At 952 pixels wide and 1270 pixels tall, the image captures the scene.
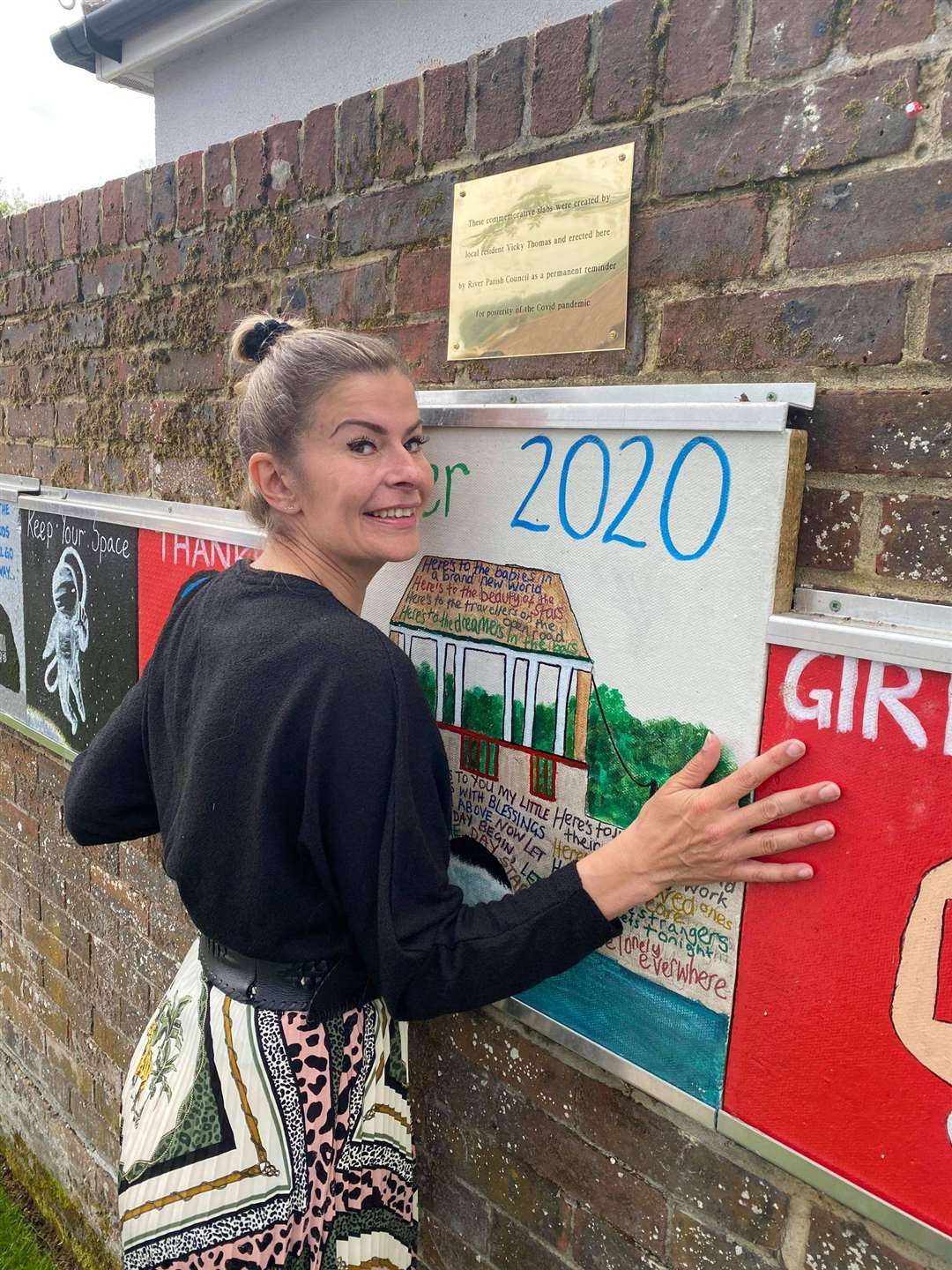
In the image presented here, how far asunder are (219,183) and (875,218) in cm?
154

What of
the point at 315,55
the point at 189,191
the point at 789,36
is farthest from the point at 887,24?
the point at 315,55

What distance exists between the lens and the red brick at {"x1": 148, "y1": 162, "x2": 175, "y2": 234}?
88.4 inches

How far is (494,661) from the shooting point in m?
1.53

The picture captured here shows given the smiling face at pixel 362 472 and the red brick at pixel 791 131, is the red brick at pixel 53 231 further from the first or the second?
the red brick at pixel 791 131

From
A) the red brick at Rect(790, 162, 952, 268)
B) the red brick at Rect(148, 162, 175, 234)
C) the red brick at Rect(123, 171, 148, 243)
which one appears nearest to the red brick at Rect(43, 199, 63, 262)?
the red brick at Rect(123, 171, 148, 243)

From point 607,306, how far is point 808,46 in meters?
0.40

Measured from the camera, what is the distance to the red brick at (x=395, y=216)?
1633mm

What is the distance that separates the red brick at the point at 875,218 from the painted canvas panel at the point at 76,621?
1810 mm

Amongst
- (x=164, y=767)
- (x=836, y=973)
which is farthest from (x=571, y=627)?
(x=164, y=767)

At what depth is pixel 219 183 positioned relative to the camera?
211 centimetres

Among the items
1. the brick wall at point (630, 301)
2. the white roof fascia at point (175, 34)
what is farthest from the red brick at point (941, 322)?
the white roof fascia at point (175, 34)

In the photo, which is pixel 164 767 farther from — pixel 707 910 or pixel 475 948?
pixel 707 910

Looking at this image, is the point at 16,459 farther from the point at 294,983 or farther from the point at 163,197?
the point at 294,983

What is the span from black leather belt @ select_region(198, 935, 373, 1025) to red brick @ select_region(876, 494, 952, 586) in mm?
988
